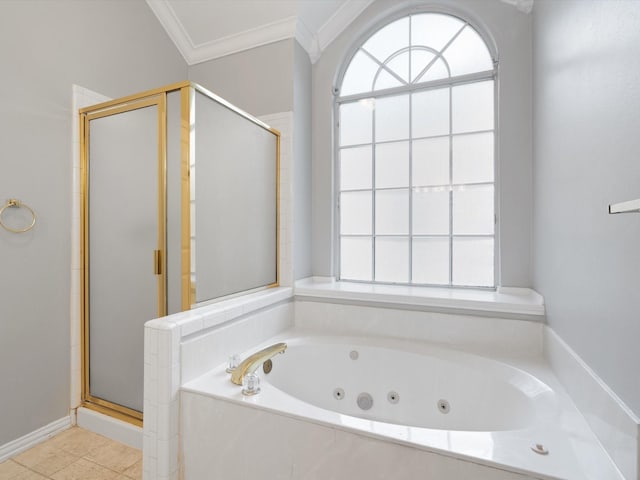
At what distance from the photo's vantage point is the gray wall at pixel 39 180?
5.41ft

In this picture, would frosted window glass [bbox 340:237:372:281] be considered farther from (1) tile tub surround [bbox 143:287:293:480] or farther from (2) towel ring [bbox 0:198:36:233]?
(2) towel ring [bbox 0:198:36:233]

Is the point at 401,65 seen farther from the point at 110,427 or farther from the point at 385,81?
the point at 110,427

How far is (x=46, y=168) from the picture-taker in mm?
1800

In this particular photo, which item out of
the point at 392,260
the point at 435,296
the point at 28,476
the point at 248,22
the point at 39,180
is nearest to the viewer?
the point at 28,476

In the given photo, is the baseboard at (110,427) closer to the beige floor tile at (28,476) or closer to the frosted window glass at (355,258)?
the beige floor tile at (28,476)

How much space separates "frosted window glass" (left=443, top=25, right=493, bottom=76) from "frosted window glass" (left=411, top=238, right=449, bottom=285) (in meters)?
1.15

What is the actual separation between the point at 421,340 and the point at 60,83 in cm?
256

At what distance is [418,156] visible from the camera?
2334 millimetres

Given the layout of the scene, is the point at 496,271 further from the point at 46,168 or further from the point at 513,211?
the point at 46,168

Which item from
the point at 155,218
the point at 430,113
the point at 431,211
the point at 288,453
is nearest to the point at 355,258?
the point at 431,211

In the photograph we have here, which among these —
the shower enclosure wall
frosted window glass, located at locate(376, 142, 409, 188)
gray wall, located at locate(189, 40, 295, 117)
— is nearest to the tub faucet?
the shower enclosure wall

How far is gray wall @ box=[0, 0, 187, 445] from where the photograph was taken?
1648 mm

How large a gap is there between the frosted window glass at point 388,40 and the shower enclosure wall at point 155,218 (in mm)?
1119

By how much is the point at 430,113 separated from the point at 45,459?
9.90ft
